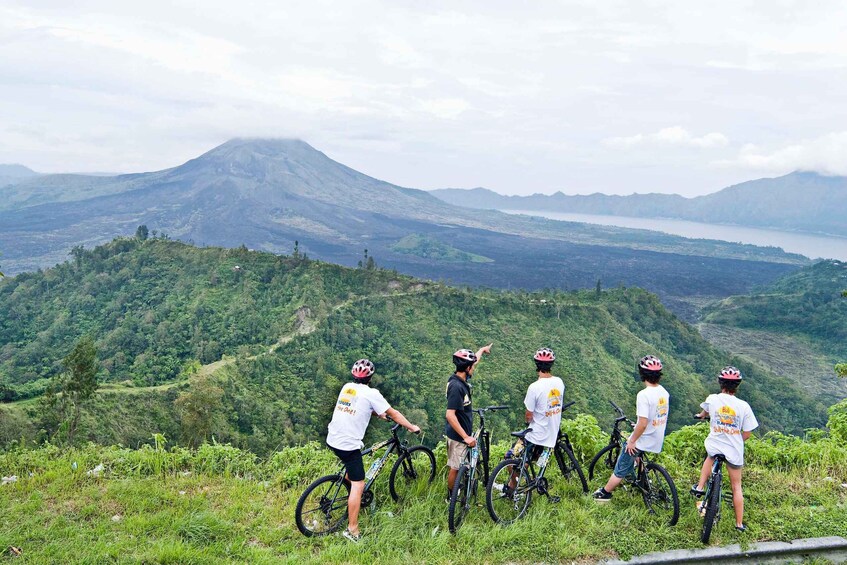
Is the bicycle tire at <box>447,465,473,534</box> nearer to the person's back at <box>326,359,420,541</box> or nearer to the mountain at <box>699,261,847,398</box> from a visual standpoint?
the person's back at <box>326,359,420,541</box>

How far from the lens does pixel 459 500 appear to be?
22.4ft

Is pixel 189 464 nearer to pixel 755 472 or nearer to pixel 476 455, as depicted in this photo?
pixel 476 455

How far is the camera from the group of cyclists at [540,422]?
620 centimetres

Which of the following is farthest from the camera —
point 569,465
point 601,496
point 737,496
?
point 569,465

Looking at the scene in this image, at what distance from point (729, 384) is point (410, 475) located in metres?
4.36

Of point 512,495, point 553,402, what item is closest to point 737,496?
point 553,402

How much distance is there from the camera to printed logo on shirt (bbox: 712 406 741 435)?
6.52m

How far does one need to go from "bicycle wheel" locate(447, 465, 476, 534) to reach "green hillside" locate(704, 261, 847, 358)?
140m

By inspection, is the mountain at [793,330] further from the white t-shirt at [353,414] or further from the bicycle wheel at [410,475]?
the white t-shirt at [353,414]

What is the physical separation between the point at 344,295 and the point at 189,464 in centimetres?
6232

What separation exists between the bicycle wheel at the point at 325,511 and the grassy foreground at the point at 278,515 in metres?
0.17

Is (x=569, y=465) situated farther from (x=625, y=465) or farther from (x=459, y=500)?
(x=459, y=500)

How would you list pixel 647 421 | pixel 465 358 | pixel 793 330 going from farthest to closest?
pixel 793 330
pixel 647 421
pixel 465 358

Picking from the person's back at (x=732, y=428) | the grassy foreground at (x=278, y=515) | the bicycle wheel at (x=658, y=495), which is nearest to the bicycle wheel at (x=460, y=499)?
the grassy foreground at (x=278, y=515)
